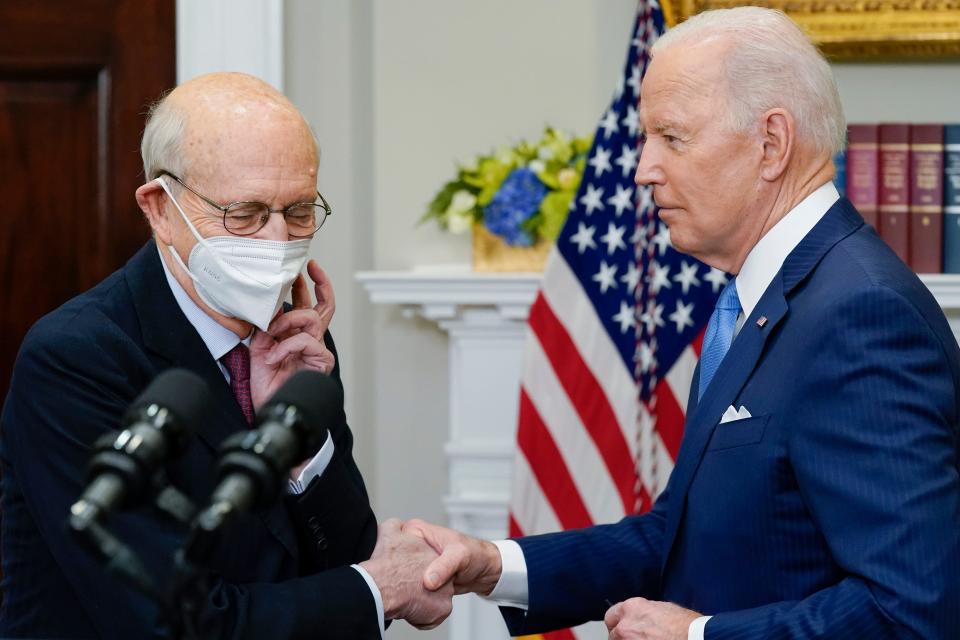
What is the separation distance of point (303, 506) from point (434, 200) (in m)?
2.10

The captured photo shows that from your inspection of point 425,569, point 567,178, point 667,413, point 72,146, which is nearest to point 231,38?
point 72,146

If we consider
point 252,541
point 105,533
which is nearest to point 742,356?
point 252,541

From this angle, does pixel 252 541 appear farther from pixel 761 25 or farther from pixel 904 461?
pixel 761 25

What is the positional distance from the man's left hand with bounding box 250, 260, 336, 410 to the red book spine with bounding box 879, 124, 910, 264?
2119 millimetres

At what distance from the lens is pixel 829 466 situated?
5.82 ft

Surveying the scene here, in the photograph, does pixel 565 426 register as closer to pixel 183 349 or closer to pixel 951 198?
pixel 951 198

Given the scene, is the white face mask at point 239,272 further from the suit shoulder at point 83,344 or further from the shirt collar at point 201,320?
the suit shoulder at point 83,344

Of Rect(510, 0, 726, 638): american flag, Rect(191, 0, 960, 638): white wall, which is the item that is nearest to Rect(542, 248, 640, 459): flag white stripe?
Rect(510, 0, 726, 638): american flag

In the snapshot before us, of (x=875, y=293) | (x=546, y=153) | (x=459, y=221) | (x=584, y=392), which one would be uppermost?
(x=875, y=293)

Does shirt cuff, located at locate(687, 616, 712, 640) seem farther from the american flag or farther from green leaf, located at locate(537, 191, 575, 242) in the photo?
green leaf, located at locate(537, 191, 575, 242)

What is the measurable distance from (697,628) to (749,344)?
438 millimetres

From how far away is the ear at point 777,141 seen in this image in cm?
200

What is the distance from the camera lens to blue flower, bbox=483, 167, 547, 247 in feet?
12.8

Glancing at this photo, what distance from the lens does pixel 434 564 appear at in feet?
7.54
